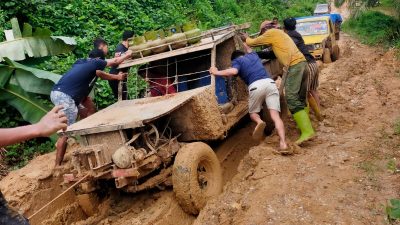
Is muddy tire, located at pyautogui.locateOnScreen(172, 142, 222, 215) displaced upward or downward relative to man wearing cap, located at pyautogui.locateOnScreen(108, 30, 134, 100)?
downward

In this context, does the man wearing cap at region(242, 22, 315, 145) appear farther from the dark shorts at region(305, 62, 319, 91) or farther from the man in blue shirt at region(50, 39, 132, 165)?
the man in blue shirt at region(50, 39, 132, 165)

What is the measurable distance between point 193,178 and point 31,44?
4.48m

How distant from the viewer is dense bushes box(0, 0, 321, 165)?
25.9 ft

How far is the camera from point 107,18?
41.7 ft

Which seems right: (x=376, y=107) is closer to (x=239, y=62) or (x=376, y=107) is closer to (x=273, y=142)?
(x=273, y=142)

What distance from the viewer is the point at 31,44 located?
7637mm

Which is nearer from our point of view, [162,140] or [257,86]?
[162,140]

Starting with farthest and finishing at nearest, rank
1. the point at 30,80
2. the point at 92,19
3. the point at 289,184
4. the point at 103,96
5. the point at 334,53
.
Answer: the point at 334,53
the point at 92,19
the point at 103,96
the point at 30,80
the point at 289,184

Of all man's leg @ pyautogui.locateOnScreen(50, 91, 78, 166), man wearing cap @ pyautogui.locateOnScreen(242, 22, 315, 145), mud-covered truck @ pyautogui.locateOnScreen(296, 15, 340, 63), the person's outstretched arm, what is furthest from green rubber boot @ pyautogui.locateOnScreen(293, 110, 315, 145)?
mud-covered truck @ pyautogui.locateOnScreen(296, 15, 340, 63)

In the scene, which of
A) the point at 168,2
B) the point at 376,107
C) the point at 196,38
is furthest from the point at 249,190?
the point at 168,2

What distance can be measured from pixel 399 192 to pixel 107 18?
10289mm

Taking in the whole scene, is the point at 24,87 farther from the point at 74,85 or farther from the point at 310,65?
the point at 310,65

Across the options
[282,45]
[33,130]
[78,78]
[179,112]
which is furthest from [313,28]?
[33,130]

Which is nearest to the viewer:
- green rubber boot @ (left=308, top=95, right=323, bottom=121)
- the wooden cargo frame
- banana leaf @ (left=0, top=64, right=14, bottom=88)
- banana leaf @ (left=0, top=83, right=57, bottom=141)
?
the wooden cargo frame
